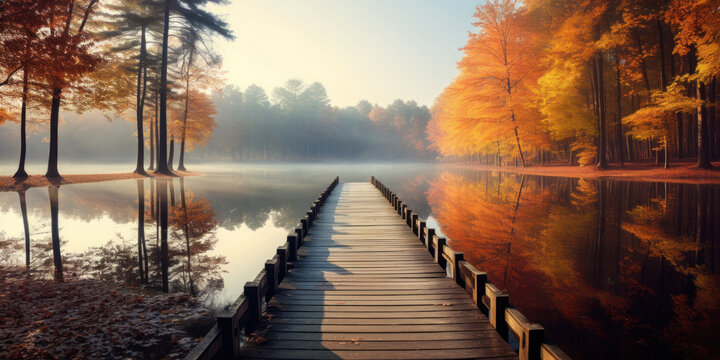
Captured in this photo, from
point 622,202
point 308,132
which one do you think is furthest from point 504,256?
point 308,132

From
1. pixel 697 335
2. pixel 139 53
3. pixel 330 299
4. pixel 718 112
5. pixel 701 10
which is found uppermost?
pixel 139 53

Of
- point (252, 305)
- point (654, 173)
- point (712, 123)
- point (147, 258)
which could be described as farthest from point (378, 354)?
point (712, 123)

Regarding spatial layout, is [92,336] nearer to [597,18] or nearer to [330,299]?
[330,299]

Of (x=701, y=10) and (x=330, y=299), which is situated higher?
(x=701, y=10)

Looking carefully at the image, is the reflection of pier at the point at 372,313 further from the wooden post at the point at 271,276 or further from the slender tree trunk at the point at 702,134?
the slender tree trunk at the point at 702,134

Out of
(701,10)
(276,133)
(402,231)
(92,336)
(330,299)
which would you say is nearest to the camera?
(92,336)

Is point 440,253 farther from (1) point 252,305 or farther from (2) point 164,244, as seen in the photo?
(2) point 164,244

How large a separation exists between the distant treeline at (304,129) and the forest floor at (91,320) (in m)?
79.2

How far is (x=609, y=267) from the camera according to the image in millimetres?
7797

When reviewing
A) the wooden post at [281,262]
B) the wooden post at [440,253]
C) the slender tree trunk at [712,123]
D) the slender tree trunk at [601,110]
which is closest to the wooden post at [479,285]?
the wooden post at [440,253]

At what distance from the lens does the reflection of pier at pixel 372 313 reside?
12.2ft

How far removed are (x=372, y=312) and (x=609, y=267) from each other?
6.36 m

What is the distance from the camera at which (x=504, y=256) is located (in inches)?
352

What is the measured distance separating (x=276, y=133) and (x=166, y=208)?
72.0 meters
